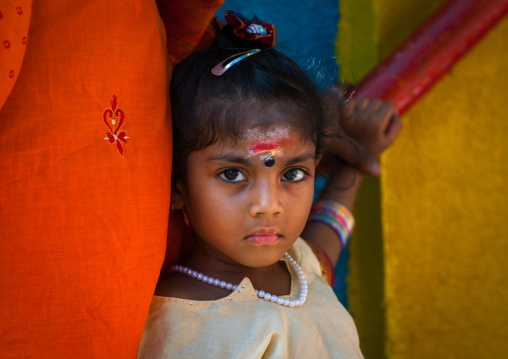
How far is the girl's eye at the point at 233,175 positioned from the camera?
1064 millimetres

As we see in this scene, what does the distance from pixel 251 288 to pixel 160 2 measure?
59 centimetres

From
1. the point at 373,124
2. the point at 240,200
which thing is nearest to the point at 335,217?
the point at 373,124

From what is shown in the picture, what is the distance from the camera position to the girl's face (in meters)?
1.04

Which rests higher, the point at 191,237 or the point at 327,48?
the point at 327,48

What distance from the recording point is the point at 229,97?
3.44 ft

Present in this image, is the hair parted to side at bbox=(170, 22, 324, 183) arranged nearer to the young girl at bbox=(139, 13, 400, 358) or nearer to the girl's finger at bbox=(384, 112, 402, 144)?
the young girl at bbox=(139, 13, 400, 358)

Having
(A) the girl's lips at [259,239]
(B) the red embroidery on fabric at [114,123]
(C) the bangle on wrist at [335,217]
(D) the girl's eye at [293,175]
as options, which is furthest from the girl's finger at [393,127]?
(B) the red embroidery on fabric at [114,123]

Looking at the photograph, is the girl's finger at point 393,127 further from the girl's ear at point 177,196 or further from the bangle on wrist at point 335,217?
the girl's ear at point 177,196

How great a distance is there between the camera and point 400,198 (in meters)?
1.77

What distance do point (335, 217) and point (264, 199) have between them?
0.56 meters

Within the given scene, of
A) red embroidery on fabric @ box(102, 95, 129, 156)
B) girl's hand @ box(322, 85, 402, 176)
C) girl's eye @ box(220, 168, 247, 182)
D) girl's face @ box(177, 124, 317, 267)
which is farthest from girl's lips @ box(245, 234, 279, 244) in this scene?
girl's hand @ box(322, 85, 402, 176)

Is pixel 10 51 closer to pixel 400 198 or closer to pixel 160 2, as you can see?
pixel 160 2

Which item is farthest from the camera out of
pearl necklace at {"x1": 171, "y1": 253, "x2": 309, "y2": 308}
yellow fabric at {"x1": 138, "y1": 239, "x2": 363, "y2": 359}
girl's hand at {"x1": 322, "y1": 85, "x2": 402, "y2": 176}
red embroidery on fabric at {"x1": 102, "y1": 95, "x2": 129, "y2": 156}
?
girl's hand at {"x1": 322, "y1": 85, "x2": 402, "y2": 176}

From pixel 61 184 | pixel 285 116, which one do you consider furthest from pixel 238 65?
pixel 61 184
